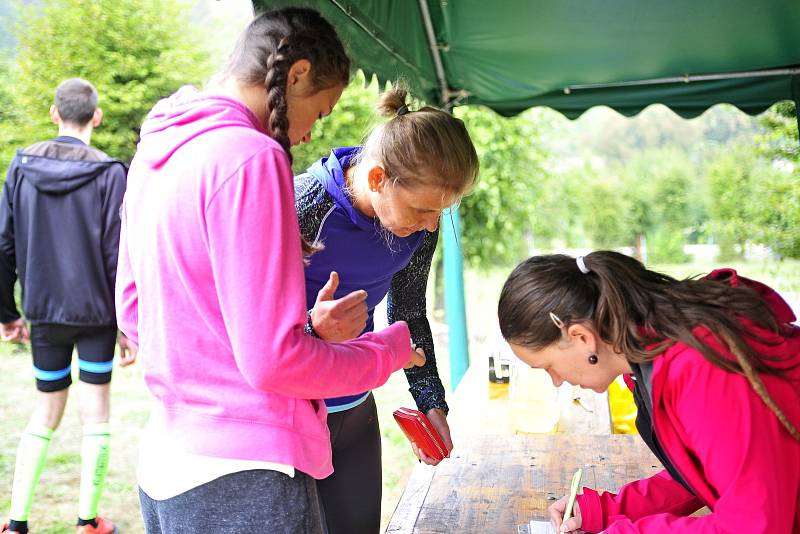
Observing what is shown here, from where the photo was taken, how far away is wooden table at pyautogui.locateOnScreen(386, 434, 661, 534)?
1.36 meters

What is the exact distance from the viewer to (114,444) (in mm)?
5000

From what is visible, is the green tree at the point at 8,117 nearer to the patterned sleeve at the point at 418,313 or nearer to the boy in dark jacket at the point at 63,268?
the boy in dark jacket at the point at 63,268

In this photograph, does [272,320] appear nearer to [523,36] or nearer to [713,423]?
[713,423]

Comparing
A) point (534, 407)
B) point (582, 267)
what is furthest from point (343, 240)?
point (534, 407)

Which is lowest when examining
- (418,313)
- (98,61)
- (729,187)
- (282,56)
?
(418,313)

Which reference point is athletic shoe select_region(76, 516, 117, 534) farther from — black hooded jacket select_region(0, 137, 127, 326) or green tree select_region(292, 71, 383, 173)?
green tree select_region(292, 71, 383, 173)

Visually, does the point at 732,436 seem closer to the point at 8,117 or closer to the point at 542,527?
the point at 542,527

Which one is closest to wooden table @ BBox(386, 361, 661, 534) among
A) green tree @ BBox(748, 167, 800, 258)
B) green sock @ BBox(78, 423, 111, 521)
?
green sock @ BBox(78, 423, 111, 521)

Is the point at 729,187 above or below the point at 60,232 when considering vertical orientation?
above

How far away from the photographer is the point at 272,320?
0.79 m

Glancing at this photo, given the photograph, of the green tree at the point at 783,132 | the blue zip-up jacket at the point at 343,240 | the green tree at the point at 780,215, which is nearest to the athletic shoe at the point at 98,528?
the blue zip-up jacket at the point at 343,240

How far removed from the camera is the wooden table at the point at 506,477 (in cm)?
136

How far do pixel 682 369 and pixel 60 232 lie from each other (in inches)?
96.2

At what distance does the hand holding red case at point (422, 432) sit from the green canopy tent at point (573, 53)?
1090 mm
